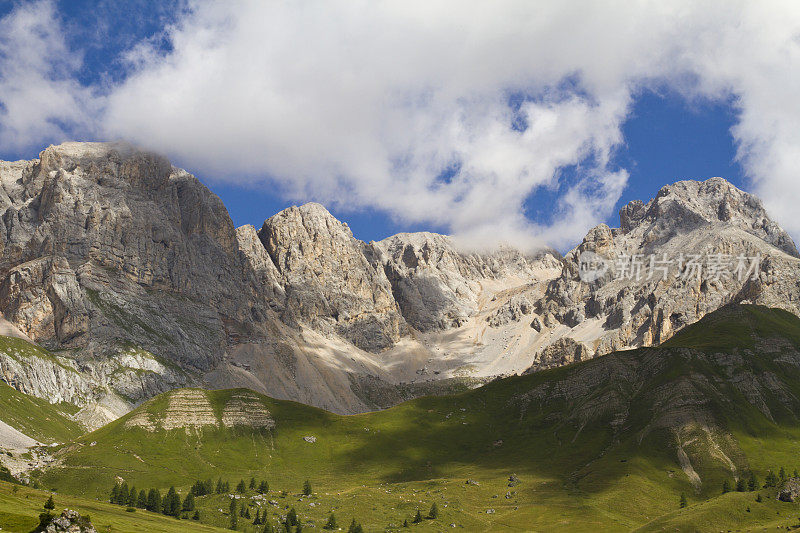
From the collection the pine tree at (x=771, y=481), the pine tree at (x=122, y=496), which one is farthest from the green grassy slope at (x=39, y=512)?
the pine tree at (x=771, y=481)

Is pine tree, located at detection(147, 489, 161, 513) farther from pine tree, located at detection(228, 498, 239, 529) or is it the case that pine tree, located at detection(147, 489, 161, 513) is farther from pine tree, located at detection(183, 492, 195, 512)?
pine tree, located at detection(228, 498, 239, 529)

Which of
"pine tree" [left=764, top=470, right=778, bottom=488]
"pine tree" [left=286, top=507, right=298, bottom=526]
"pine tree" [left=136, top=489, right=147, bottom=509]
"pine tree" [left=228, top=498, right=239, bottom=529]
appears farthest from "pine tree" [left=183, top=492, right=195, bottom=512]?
"pine tree" [left=764, top=470, right=778, bottom=488]

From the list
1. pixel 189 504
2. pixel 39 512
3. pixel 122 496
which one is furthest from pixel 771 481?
pixel 39 512

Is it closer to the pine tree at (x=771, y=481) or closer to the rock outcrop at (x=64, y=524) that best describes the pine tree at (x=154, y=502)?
the rock outcrop at (x=64, y=524)

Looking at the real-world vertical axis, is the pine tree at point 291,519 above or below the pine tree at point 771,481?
below

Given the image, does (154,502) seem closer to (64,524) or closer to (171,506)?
(171,506)

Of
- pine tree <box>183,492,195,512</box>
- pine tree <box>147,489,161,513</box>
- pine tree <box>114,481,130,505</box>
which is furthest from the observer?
pine tree <box>114,481,130,505</box>

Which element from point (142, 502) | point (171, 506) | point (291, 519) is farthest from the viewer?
point (142, 502)

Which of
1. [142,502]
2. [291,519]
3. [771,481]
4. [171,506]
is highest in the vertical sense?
[771,481]

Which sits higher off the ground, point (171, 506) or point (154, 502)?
point (154, 502)

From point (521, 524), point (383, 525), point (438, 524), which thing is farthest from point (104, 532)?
point (521, 524)

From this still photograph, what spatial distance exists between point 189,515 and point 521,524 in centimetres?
8566

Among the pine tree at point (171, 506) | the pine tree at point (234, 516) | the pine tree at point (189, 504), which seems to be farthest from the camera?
the pine tree at point (189, 504)

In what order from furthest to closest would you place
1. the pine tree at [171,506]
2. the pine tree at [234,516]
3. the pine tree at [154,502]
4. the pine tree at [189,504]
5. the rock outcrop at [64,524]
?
the pine tree at [189,504] → the pine tree at [154,502] → the pine tree at [171,506] → the pine tree at [234,516] → the rock outcrop at [64,524]
